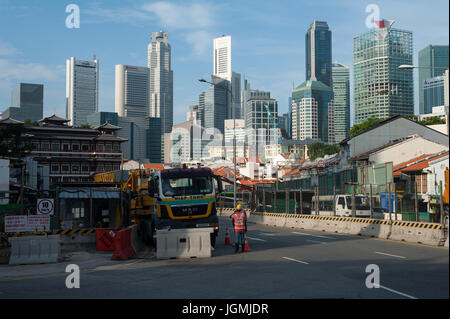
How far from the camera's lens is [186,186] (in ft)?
68.6

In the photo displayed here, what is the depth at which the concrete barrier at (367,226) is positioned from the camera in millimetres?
21234

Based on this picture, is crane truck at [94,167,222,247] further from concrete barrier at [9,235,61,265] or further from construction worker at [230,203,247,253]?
concrete barrier at [9,235,61,265]

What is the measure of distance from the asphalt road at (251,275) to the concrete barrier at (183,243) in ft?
1.68

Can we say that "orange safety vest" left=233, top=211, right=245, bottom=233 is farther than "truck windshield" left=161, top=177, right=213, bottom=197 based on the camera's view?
No

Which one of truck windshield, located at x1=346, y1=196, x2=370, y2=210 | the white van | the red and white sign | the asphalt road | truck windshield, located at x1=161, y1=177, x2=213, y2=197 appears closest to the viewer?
the asphalt road

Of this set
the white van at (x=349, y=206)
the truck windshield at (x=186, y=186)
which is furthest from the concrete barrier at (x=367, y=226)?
the truck windshield at (x=186, y=186)

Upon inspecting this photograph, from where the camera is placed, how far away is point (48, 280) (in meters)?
14.3

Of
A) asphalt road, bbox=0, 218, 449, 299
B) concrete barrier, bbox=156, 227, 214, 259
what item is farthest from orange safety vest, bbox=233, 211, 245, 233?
concrete barrier, bbox=156, 227, 214, 259

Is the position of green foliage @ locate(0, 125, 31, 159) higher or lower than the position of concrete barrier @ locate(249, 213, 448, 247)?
higher

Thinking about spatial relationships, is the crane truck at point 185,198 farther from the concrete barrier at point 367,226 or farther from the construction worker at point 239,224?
the concrete barrier at point 367,226

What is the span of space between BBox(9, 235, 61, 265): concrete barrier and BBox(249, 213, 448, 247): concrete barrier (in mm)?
14332

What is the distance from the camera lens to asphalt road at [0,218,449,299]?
33.9 feet
